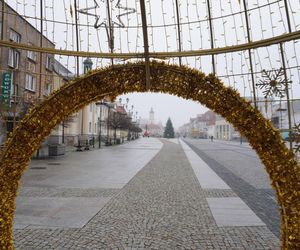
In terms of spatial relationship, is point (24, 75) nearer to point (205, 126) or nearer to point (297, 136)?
point (297, 136)

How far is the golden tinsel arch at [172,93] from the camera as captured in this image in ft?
10.2

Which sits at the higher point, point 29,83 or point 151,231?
point 29,83

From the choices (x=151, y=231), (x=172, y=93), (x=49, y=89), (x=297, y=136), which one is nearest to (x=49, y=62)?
(x=49, y=89)

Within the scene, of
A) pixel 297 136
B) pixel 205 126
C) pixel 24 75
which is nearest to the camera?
pixel 297 136

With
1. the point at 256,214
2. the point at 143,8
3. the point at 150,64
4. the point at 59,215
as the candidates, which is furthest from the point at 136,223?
the point at 143,8

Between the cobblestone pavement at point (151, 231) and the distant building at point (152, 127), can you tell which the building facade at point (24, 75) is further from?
the distant building at point (152, 127)

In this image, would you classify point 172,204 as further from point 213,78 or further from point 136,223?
point 213,78

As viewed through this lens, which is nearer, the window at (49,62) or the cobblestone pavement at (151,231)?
the window at (49,62)

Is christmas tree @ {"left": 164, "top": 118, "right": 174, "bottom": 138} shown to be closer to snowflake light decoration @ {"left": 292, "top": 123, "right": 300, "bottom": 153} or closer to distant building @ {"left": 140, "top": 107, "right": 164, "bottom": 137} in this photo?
distant building @ {"left": 140, "top": 107, "right": 164, "bottom": 137}

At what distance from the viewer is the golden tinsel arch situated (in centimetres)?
312

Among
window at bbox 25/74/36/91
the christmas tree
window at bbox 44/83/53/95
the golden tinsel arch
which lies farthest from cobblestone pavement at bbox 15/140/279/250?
the christmas tree

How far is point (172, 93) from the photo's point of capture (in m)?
3.41

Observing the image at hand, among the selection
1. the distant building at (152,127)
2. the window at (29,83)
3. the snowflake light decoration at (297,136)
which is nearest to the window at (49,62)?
the window at (29,83)

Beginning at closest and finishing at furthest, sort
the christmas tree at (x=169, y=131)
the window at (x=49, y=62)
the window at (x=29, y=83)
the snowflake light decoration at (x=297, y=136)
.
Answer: the snowflake light decoration at (x=297, y=136)
the window at (x=49, y=62)
the window at (x=29, y=83)
the christmas tree at (x=169, y=131)
